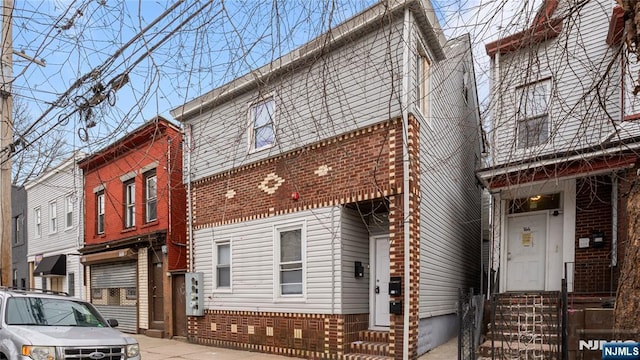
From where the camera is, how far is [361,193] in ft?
29.0

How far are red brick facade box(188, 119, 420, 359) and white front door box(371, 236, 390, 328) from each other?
300 millimetres

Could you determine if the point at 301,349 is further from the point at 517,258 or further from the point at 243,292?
the point at 517,258

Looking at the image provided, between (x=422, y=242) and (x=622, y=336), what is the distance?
6.40 m

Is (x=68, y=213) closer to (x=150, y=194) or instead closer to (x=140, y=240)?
(x=150, y=194)

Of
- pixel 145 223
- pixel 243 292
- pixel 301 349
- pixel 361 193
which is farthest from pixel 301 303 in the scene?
pixel 145 223

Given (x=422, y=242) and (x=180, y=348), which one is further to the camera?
(x=180, y=348)

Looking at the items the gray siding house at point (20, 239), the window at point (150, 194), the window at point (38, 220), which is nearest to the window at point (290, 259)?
the window at point (150, 194)

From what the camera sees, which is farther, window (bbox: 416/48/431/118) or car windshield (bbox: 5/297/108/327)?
window (bbox: 416/48/431/118)

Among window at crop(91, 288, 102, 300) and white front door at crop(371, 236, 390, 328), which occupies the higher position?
white front door at crop(371, 236, 390, 328)

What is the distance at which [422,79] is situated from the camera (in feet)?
30.5

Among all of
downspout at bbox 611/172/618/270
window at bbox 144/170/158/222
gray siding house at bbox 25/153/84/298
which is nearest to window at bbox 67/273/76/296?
gray siding house at bbox 25/153/84/298

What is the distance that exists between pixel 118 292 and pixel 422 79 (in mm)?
12912

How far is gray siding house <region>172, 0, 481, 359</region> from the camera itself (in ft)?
27.3

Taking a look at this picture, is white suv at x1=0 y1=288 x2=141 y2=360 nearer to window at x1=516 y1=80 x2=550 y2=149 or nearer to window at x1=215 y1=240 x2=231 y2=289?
window at x1=215 y1=240 x2=231 y2=289
